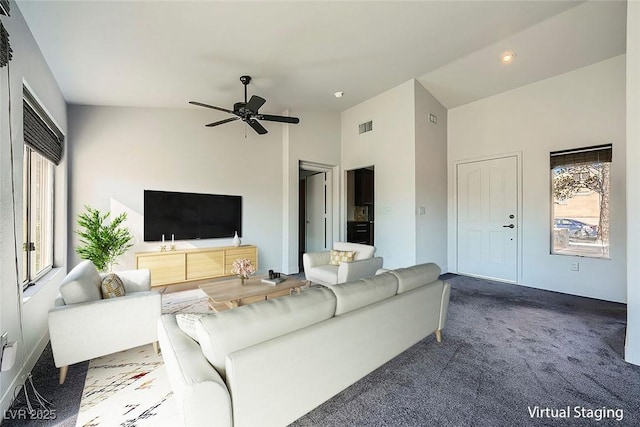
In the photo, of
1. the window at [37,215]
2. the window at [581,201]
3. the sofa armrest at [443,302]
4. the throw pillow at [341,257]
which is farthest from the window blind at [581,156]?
the window at [37,215]

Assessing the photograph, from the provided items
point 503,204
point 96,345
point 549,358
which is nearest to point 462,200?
point 503,204

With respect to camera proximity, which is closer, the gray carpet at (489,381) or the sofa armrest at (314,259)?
the gray carpet at (489,381)

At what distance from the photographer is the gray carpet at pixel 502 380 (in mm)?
1583

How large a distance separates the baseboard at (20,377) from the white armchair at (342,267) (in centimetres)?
272

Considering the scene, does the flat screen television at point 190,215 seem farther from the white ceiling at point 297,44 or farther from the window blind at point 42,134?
the white ceiling at point 297,44

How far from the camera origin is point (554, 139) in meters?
4.06

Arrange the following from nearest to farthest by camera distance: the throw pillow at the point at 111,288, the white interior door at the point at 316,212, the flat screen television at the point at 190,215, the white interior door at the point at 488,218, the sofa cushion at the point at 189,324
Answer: the sofa cushion at the point at 189,324
the throw pillow at the point at 111,288
the flat screen television at the point at 190,215
the white interior door at the point at 488,218
the white interior door at the point at 316,212

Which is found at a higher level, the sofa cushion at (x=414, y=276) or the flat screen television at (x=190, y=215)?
the flat screen television at (x=190, y=215)

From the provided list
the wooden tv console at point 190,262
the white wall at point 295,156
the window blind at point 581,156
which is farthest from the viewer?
the white wall at point 295,156

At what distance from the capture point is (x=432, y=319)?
7.52 ft

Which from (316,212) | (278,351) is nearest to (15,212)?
(278,351)

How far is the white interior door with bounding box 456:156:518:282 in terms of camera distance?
4.49 meters

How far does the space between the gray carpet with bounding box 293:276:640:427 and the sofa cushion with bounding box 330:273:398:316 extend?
1.98ft

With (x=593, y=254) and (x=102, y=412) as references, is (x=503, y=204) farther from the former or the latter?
(x=102, y=412)
